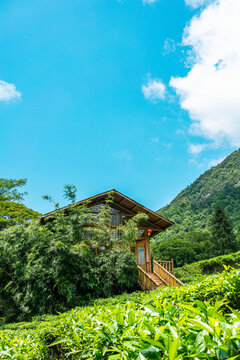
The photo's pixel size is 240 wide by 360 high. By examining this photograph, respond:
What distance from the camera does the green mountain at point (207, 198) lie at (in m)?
41.5

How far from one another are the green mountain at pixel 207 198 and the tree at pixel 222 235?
30.3 ft

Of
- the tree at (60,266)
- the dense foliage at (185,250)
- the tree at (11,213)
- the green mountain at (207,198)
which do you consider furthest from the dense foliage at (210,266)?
the green mountain at (207,198)

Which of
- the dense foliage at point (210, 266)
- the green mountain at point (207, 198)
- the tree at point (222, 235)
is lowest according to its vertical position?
the dense foliage at point (210, 266)

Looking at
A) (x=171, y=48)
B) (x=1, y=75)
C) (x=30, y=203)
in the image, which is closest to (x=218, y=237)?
(x=30, y=203)

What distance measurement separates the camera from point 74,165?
1565 cm

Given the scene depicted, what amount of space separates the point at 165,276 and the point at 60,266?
4914 millimetres

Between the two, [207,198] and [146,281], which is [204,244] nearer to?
[207,198]

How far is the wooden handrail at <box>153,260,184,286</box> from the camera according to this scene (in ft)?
29.5

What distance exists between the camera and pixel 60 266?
295 inches

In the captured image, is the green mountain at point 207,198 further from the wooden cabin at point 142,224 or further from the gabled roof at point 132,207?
the wooden cabin at point 142,224

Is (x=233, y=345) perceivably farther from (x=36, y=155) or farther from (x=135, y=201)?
(x=36, y=155)

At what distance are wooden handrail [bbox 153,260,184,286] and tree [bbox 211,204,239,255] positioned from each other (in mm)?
19170

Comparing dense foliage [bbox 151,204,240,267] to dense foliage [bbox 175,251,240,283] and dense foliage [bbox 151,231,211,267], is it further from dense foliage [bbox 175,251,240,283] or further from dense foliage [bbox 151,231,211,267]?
dense foliage [bbox 175,251,240,283]

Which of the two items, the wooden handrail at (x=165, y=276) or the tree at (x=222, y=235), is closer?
the wooden handrail at (x=165, y=276)
